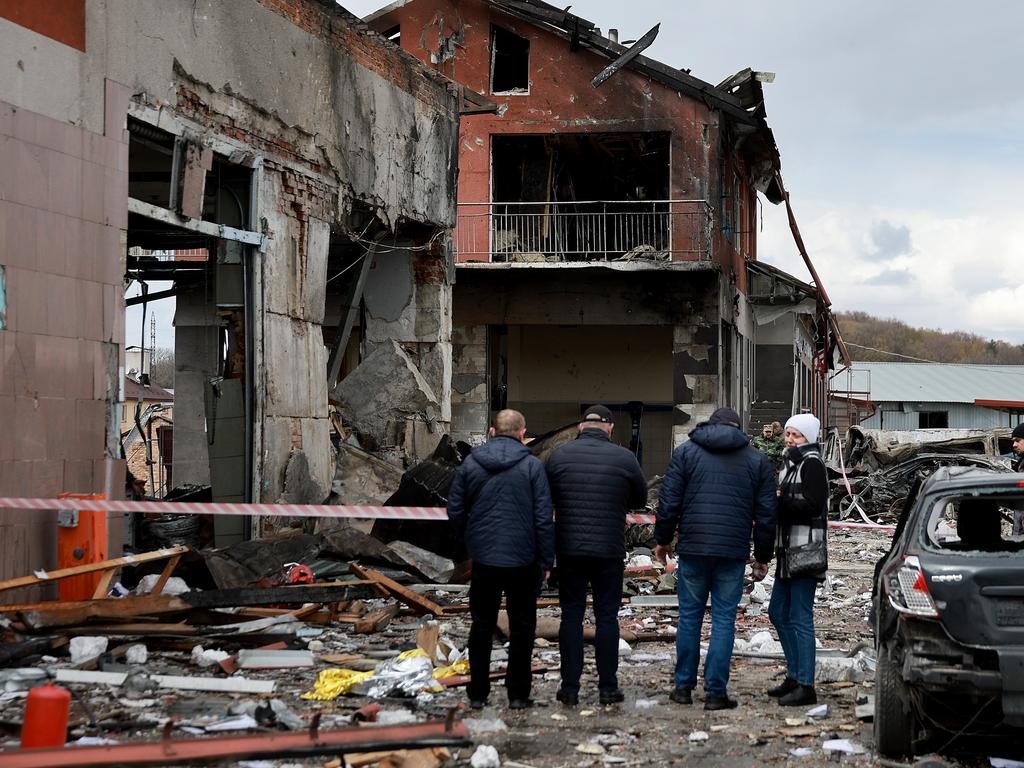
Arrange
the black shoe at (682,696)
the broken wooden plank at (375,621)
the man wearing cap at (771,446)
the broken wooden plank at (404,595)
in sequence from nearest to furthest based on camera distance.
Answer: the black shoe at (682,696)
the broken wooden plank at (375,621)
the broken wooden plank at (404,595)
the man wearing cap at (771,446)

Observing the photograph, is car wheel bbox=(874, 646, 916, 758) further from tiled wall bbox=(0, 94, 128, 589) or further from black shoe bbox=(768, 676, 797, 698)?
tiled wall bbox=(0, 94, 128, 589)

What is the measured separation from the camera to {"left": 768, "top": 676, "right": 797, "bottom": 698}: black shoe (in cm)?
714

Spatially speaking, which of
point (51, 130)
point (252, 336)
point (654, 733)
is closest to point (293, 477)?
point (252, 336)

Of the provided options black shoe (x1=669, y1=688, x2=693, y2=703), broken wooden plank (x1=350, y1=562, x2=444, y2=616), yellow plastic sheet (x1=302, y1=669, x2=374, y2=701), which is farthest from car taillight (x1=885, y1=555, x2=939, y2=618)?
broken wooden plank (x1=350, y1=562, x2=444, y2=616)

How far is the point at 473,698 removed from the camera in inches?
271

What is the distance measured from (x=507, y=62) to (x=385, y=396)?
11.3m

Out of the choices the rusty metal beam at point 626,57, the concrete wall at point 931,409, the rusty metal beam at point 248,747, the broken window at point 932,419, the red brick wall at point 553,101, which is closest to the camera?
the rusty metal beam at point 248,747

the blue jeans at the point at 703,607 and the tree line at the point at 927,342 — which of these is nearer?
the blue jeans at the point at 703,607

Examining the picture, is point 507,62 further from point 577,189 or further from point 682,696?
point 682,696

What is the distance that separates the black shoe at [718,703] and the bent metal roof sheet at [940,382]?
5492 cm

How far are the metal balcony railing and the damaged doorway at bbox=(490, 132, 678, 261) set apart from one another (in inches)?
1.0

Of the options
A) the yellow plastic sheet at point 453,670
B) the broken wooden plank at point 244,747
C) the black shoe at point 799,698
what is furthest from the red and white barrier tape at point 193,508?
the broken wooden plank at point 244,747

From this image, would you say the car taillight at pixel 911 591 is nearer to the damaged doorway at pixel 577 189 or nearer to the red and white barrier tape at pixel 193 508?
the red and white barrier tape at pixel 193 508

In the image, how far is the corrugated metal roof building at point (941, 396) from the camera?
2352 inches
